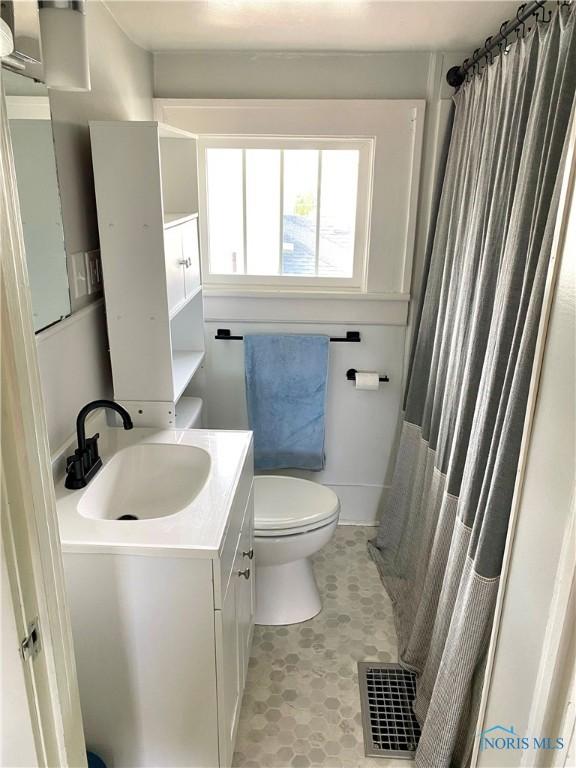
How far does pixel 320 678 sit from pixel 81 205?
1.70 meters

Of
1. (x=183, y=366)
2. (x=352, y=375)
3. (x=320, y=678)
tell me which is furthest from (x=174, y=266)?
(x=320, y=678)

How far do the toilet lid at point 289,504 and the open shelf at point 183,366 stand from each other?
52cm

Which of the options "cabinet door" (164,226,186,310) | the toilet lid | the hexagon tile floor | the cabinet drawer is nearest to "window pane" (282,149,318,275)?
"cabinet door" (164,226,186,310)

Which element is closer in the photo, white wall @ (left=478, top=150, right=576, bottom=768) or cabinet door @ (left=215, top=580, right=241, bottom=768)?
white wall @ (left=478, top=150, right=576, bottom=768)

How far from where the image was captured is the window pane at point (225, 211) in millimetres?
2404

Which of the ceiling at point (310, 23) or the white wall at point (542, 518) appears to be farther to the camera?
the ceiling at point (310, 23)

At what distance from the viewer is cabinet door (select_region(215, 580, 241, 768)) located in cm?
135

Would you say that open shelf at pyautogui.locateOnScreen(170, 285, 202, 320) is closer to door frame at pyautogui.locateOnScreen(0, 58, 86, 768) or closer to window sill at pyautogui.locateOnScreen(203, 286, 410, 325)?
window sill at pyautogui.locateOnScreen(203, 286, 410, 325)

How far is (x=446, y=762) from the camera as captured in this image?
150 cm

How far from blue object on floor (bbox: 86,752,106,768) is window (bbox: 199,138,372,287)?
1760 millimetres

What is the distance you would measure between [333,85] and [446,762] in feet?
7.51

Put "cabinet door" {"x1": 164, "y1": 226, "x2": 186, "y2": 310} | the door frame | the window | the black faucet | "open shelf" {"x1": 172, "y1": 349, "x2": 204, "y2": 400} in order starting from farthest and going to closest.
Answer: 1. the window
2. "open shelf" {"x1": 172, "y1": 349, "x2": 204, "y2": 400}
3. "cabinet door" {"x1": 164, "y1": 226, "x2": 186, "y2": 310}
4. the black faucet
5. the door frame

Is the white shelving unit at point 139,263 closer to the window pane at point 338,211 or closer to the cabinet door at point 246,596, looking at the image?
the cabinet door at point 246,596

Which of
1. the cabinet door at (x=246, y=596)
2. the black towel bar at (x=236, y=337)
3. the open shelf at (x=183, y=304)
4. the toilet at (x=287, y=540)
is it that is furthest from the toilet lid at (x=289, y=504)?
the open shelf at (x=183, y=304)
